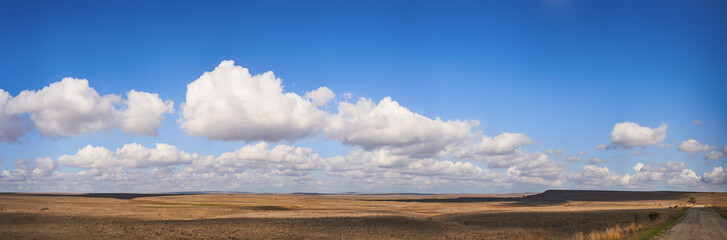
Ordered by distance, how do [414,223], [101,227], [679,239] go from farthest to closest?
[414,223], [101,227], [679,239]

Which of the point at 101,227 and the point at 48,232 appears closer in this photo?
the point at 48,232

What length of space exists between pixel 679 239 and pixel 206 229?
145 feet

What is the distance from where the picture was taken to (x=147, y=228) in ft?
172

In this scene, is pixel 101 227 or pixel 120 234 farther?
pixel 101 227

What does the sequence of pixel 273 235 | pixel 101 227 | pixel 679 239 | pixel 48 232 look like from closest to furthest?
pixel 679 239
pixel 48 232
pixel 273 235
pixel 101 227

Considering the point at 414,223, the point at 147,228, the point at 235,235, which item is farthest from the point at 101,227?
the point at 414,223

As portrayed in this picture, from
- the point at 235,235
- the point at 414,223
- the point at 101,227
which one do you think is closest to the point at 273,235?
the point at 235,235

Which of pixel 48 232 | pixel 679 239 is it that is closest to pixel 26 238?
pixel 48 232

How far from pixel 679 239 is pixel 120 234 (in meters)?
47.3

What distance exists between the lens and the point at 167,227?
54250 mm

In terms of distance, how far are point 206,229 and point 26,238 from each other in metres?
16.9

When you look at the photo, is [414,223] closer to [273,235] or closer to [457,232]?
[457,232]

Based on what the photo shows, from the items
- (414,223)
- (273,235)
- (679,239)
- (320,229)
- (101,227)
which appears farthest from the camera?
(414,223)

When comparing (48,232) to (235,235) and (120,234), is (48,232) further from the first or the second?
(235,235)
